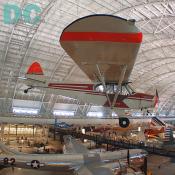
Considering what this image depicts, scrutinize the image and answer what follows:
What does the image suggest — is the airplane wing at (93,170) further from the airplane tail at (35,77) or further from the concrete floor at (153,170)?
the airplane tail at (35,77)

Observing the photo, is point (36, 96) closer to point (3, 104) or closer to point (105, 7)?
point (3, 104)

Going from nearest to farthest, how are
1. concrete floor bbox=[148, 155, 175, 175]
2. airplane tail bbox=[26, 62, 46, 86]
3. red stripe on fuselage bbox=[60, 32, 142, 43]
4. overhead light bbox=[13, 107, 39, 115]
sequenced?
1. red stripe on fuselage bbox=[60, 32, 142, 43]
2. airplane tail bbox=[26, 62, 46, 86]
3. concrete floor bbox=[148, 155, 175, 175]
4. overhead light bbox=[13, 107, 39, 115]

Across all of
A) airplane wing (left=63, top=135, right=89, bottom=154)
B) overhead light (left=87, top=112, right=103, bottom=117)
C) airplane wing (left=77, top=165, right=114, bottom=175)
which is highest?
overhead light (left=87, top=112, right=103, bottom=117)

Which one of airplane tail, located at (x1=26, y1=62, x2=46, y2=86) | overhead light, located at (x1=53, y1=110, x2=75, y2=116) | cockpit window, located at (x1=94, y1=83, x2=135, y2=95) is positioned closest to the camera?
cockpit window, located at (x1=94, y1=83, x2=135, y2=95)

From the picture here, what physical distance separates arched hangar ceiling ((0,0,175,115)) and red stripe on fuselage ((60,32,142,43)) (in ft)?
59.2

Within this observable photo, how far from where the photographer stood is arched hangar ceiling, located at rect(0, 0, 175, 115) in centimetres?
2572

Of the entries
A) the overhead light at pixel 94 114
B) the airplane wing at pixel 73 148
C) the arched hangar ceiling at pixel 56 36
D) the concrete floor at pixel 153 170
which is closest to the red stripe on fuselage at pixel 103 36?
the concrete floor at pixel 153 170

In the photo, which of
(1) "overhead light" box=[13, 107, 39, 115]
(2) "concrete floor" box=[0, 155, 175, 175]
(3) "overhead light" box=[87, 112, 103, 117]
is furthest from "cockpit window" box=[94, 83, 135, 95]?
(3) "overhead light" box=[87, 112, 103, 117]

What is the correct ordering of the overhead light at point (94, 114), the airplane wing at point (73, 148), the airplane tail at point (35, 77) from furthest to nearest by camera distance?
the overhead light at point (94, 114) < the airplane wing at point (73, 148) < the airplane tail at point (35, 77)

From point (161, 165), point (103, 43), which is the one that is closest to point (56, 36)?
point (161, 165)

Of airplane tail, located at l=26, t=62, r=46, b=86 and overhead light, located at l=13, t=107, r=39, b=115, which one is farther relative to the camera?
overhead light, located at l=13, t=107, r=39, b=115

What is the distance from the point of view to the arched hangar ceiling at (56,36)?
2572cm

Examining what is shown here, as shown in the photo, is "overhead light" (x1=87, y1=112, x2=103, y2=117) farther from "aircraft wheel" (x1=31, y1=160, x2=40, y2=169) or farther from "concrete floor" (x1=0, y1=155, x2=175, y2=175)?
"aircraft wheel" (x1=31, y1=160, x2=40, y2=169)

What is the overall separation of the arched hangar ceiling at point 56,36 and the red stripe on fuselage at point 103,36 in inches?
711
